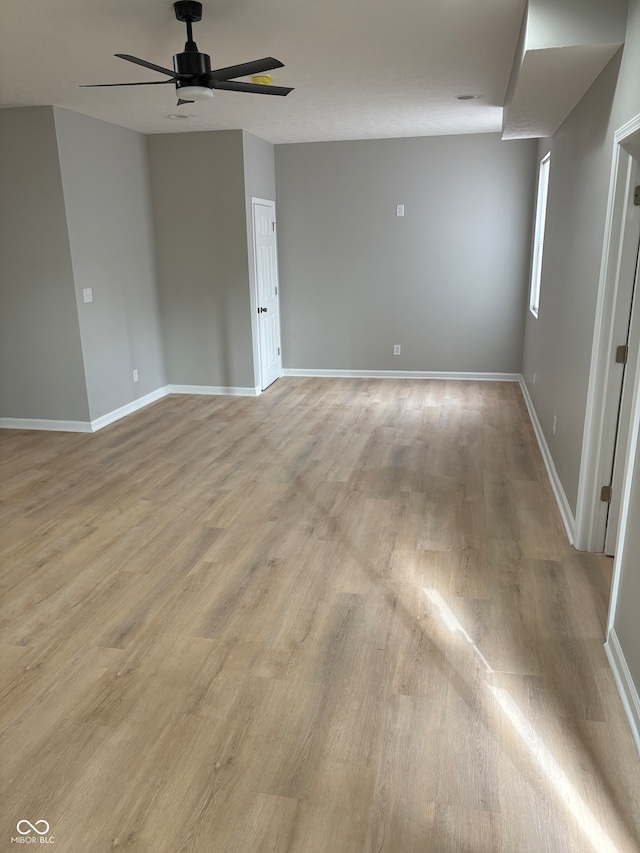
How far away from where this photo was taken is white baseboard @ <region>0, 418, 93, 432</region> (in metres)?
5.62

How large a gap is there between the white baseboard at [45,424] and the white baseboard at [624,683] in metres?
4.59

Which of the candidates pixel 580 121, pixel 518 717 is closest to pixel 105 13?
pixel 580 121

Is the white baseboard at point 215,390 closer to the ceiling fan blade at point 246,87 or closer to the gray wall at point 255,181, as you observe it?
the gray wall at point 255,181

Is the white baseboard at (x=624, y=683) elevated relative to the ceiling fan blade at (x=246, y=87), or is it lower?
lower

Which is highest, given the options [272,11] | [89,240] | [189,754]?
[272,11]

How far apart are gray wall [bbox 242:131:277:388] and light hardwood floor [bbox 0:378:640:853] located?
2.44m

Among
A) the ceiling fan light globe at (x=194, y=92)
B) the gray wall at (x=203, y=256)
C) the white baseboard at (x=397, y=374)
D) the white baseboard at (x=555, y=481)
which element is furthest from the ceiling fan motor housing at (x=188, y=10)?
the white baseboard at (x=397, y=374)

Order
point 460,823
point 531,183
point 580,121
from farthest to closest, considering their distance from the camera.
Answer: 1. point 531,183
2. point 580,121
3. point 460,823

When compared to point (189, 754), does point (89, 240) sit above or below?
above

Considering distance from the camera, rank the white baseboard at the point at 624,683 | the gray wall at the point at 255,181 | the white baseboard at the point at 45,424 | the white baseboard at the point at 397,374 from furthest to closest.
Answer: the white baseboard at the point at 397,374
the gray wall at the point at 255,181
the white baseboard at the point at 45,424
the white baseboard at the point at 624,683

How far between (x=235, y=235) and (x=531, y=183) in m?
3.17

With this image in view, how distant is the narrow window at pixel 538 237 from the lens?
5.83 metres

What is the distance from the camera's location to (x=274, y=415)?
6.03m

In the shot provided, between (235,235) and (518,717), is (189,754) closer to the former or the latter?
(518,717)
